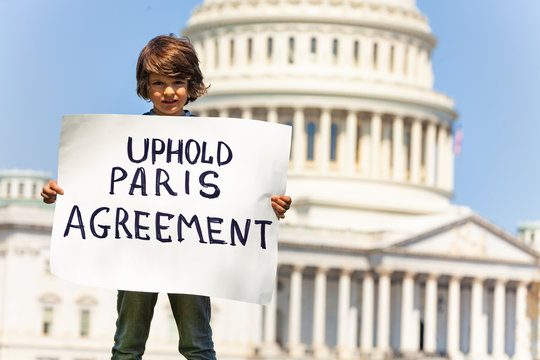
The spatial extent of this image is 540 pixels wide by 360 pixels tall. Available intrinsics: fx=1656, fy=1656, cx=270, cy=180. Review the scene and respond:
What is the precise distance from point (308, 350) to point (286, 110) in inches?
987

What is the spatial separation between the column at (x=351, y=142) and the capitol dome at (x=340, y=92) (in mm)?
79

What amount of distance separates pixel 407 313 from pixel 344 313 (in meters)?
4.91

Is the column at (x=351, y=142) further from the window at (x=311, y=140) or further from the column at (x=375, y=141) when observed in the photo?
the window at (x=311, y=140)

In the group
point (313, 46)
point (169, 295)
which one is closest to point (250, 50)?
point (313, 46)

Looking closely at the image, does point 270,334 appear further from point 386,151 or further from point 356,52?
point 356,52

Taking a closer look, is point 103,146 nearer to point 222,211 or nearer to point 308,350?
point 222,211

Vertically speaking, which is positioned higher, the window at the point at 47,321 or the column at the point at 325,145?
the column at the point at 325,145

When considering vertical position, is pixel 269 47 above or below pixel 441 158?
above

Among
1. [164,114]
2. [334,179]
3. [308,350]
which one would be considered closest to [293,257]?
[308,350]

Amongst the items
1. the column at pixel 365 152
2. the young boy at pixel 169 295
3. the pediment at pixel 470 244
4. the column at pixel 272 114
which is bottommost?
the young boy at pixel 169 295

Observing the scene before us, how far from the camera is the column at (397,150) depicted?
131250 millimetres

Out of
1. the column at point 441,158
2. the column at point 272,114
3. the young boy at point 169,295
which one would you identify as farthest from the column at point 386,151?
the young boy at point 169,295

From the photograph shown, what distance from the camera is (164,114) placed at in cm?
1347

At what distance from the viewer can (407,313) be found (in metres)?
118
